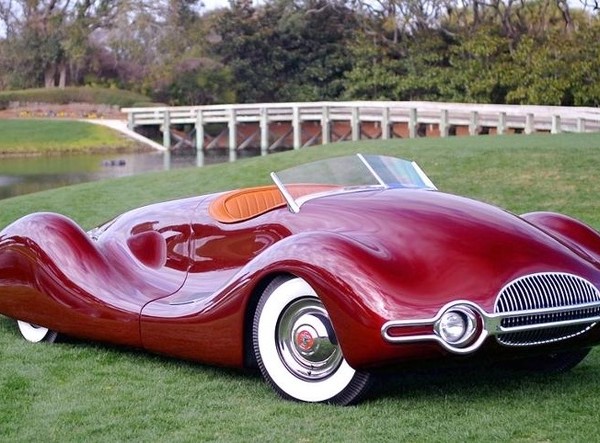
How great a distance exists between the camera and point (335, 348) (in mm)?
5359

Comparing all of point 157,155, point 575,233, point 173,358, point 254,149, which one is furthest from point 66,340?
point 254,149

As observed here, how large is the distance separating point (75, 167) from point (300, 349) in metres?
31.3

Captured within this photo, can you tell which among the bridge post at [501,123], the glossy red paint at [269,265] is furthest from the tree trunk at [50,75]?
the glossy red paint at [269,265]

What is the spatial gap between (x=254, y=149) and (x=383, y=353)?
46.5 m

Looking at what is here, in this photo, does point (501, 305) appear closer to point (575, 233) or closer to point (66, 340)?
point (575, 233)

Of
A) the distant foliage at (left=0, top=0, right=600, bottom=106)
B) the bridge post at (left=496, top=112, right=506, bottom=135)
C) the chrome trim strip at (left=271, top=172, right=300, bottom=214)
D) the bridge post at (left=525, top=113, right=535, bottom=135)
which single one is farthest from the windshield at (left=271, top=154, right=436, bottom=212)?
the distant foliage at (left=0, top=0, right=600, bottom=106)

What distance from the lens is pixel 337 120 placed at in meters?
49.0

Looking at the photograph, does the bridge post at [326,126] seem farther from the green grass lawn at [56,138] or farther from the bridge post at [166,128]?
the green grass lawn at [56,138]

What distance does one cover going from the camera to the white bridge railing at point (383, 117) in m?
30.7

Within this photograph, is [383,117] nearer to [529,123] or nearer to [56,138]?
[529,123]

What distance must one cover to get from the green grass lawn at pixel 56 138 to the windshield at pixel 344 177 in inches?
1593

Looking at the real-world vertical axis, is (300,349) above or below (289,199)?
below

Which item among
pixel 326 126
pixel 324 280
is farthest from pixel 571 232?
pixel 326 126

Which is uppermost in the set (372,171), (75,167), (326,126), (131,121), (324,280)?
(372,171)
